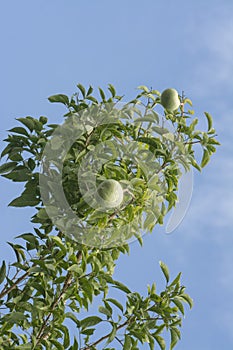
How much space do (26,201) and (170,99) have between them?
796 mm

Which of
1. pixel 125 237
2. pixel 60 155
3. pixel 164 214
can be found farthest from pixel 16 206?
pixel 164 214

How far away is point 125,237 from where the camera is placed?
264 centimetres

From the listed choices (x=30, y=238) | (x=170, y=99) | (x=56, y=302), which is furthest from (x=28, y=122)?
(x=56, y=302)

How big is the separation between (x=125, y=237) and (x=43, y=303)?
0.44m

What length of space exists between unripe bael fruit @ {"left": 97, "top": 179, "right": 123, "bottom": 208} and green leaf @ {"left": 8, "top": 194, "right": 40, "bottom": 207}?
0.33m

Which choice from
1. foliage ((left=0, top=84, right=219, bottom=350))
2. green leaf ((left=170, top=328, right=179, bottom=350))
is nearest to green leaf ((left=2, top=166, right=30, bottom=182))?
foliage ((left=0, top=84, right=219, bottom=350))

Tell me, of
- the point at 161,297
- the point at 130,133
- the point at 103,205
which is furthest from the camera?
the point at 130,133

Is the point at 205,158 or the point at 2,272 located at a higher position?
the point at 205,158

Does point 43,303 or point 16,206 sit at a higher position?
point 16,206

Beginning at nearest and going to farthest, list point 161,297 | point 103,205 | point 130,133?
1. point 103,205
2. point 161,297
3. point 130,133

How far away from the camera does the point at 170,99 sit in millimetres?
2816

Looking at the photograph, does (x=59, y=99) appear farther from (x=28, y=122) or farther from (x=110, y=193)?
(x=110, y=193)

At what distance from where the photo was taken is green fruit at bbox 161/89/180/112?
9.23ft

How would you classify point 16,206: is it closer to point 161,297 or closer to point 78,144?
point 78,144
